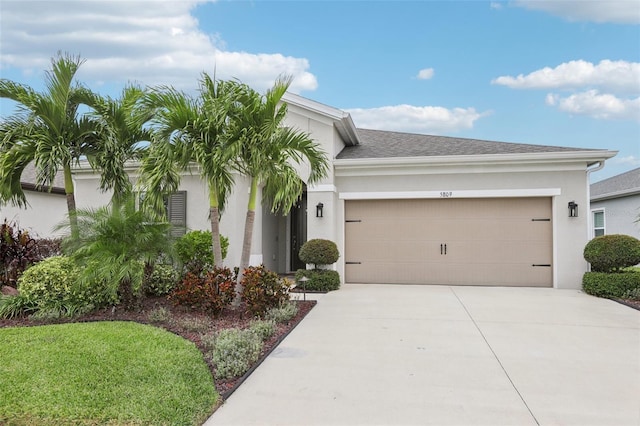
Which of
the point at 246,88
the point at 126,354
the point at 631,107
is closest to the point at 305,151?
the point at 246,88

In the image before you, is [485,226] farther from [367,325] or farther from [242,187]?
[242,187]

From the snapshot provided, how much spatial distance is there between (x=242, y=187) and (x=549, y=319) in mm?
8400

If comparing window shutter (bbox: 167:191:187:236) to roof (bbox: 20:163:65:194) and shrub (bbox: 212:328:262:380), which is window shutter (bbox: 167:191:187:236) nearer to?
roof (bbox: 20:163:65:194)

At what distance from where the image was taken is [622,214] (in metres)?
15.1

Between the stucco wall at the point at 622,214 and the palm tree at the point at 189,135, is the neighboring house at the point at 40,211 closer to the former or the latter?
the palm tree at the point at 189,135

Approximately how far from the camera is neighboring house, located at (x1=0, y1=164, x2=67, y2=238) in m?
12.4

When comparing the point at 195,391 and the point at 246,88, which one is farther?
the point at 246,88

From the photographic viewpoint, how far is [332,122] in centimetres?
1101

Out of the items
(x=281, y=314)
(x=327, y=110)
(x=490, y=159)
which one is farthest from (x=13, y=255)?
(x=490, y=159)

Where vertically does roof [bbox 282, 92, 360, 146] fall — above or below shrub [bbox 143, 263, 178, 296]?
above

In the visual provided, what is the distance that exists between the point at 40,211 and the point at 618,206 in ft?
68.7

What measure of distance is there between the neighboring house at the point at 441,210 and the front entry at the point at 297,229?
7.67 ft

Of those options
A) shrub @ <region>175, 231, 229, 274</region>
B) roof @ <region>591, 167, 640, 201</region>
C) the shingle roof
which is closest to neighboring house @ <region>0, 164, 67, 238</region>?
shrub @ <region>175, 231, 229, 274</region>

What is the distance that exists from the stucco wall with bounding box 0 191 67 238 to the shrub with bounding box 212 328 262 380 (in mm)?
10142
